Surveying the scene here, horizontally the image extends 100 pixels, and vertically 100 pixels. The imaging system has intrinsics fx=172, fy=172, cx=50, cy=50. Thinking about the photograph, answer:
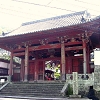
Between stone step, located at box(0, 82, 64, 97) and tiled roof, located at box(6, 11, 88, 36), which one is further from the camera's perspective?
tiled roof, located at box(6, 11, 88, 36)

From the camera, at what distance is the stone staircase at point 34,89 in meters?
11.5

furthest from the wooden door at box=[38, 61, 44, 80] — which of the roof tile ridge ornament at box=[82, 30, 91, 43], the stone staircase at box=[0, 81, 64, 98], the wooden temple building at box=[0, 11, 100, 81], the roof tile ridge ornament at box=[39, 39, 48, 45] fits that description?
the roof tile ridge ornament at box=[82, 30, 91, 43]

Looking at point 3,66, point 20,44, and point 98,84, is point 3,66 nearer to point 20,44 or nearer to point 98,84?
point 20,44

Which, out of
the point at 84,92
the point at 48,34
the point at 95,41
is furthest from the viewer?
the point at 95,41

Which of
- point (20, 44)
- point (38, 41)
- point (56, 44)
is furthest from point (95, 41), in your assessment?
point (20, 44)

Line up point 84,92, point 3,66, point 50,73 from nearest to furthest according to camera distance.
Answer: point 84,92
point 3,66
point 50,73

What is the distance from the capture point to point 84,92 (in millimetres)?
11906

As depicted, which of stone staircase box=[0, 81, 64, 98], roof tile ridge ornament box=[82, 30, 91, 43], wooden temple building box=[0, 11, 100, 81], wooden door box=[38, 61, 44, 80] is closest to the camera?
stone staircase box=[0, 81, 64, 98]

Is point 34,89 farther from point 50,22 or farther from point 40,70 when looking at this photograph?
point 50,22

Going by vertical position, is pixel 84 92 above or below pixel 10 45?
below

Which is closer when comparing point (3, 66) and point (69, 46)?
point (69, 46)

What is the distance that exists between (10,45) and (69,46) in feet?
19.8

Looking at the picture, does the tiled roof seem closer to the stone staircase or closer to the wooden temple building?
the wooden temple building

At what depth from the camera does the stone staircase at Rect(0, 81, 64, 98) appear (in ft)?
37.7
